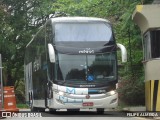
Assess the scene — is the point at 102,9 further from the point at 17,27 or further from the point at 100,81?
the point at 17,27

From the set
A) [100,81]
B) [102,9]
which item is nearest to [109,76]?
[100,81]

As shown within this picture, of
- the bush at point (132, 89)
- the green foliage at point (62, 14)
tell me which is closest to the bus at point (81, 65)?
the green foliage at point (62, 14)

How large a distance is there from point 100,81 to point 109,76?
1.49 feet


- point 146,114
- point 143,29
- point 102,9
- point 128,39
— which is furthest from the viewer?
point 102,9

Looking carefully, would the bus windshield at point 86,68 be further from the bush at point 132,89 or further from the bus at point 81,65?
the bush at point 132,89

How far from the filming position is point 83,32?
20.4 m

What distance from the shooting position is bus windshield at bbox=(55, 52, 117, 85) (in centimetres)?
1994

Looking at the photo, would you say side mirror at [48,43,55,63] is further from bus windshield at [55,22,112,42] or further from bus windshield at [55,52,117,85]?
bus windshield at [55,22,112,42]

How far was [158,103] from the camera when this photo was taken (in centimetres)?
1978

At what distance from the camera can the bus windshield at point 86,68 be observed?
19.9 metres

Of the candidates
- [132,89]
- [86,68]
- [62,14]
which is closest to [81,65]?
[86,68]

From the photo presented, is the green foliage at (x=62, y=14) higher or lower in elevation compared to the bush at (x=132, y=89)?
higher

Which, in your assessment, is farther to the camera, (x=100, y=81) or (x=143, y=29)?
(x=143, y=29)

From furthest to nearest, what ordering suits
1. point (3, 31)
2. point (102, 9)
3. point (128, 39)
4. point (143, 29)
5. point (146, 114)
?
point (3, 31) < point (102, 9) < point (128, 39) < point (143, 29) < point (146, 114)
